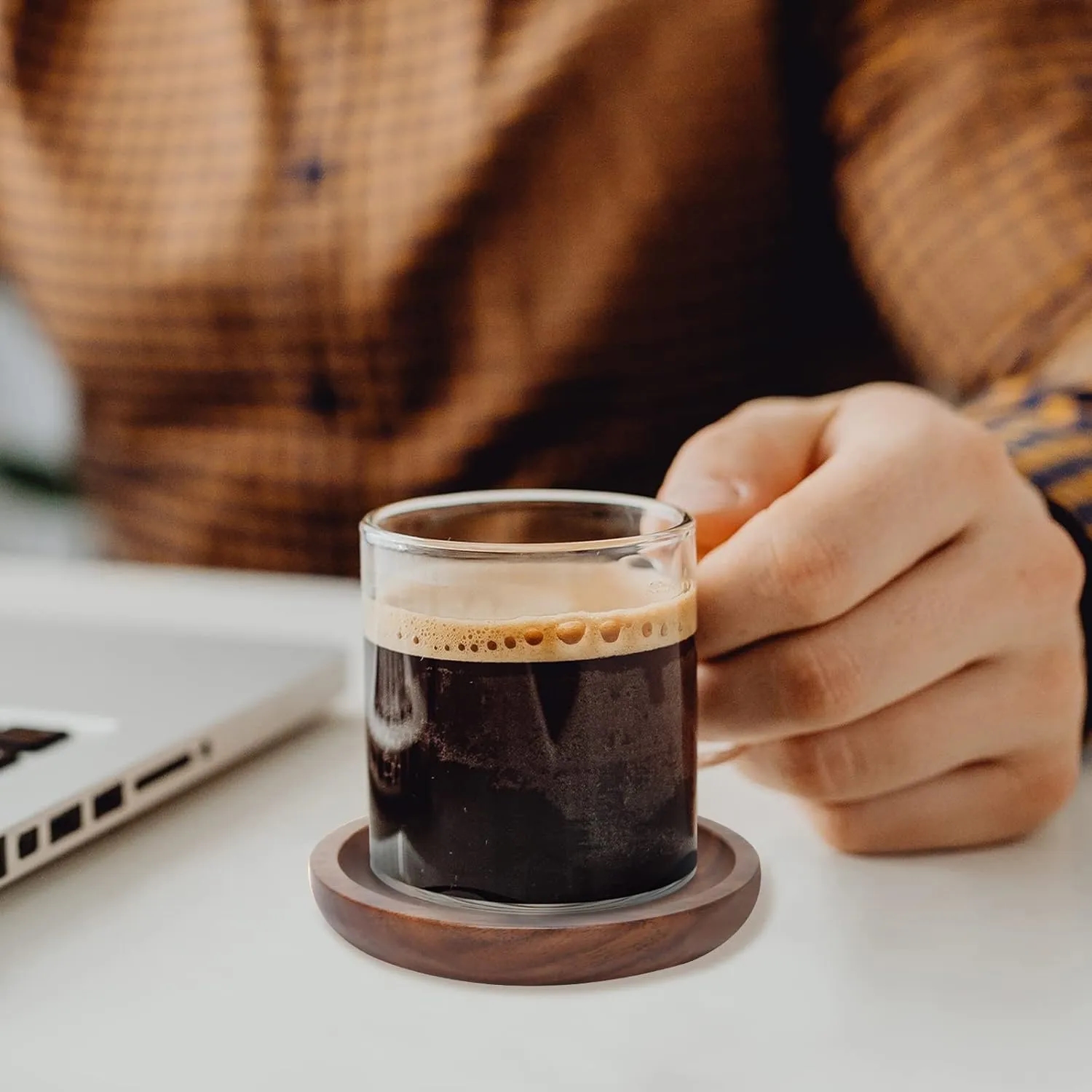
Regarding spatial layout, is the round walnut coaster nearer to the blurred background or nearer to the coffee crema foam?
the coffee crema foam

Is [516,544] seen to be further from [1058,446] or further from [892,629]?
[1058,446]

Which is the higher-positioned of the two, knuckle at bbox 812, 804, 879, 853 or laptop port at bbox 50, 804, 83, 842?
laptop port at bbox 50, 804, 83, 842

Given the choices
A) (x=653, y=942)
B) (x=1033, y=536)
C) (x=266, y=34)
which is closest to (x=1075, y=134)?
(x=1033, y=536)

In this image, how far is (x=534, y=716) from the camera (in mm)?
380

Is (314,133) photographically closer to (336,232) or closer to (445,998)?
(336,232)

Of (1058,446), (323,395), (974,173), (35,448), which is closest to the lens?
(1058,446)

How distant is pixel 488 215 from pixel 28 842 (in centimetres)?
74

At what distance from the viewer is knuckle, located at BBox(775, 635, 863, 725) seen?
0.45m

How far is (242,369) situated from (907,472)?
0.78 meters

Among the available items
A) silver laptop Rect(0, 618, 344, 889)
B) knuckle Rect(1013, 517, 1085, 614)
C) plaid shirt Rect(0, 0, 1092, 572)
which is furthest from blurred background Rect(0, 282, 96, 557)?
knuckle Rect(1013, 517, 1085, 614)

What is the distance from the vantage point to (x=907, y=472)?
45 cm

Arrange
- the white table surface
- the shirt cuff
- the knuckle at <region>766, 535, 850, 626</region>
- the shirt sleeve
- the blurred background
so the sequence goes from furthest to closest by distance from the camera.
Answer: the blurred background → the shirt sleeve → the shirt cuff → the knuckle at <region>766, 535, 850, 626</region> → the white table surface

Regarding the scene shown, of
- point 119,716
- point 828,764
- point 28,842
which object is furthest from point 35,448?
point 828,764

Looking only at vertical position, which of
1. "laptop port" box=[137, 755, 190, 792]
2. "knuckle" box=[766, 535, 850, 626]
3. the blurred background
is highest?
"knuckle" box=[766, 535, 850, 626]
